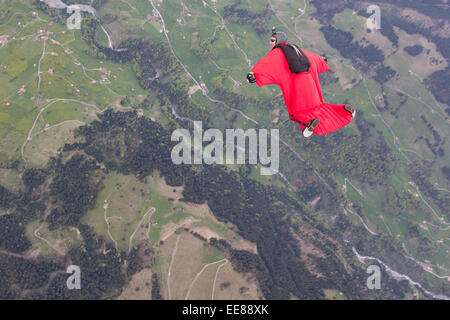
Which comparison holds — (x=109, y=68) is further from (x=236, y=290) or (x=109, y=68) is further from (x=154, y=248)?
(x=236, y=290)

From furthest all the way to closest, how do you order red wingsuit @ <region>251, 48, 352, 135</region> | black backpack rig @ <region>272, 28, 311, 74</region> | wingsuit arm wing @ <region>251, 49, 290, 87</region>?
1. wingsuit arm wing @ <region>251, 49, 290, 87</region>
2. black backpack rig @ <region>272, 28, 311, 74</region>
3. red wingsuit @ <region>251, 48, 352, 135</region>

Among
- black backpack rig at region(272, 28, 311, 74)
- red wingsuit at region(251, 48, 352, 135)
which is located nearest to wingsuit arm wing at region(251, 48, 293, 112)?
red wingsuit at region(251, 48, 352, 135)

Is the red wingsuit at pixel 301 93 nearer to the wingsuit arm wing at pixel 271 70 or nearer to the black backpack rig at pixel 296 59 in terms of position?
the wingsuit arm wing at pixel 271 70

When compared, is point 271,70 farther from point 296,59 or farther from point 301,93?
point 301,93

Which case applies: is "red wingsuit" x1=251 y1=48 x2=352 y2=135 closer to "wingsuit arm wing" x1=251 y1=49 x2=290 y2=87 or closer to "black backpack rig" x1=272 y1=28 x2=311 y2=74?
"wingsuit arm wing" x1=251 y1=49 x2=290 y2=87

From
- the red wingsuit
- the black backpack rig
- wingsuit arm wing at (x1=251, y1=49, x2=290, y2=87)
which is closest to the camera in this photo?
the red wingsuit

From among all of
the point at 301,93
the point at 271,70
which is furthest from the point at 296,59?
the point at 301,93

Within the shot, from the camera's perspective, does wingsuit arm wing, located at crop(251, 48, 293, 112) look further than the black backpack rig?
Yes

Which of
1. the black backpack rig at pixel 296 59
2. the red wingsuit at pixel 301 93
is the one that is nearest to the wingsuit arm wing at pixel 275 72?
the red wingsuit at pixel 301 93

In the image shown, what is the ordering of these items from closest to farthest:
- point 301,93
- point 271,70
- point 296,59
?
point 301,93
point 296,59
point 271,70
